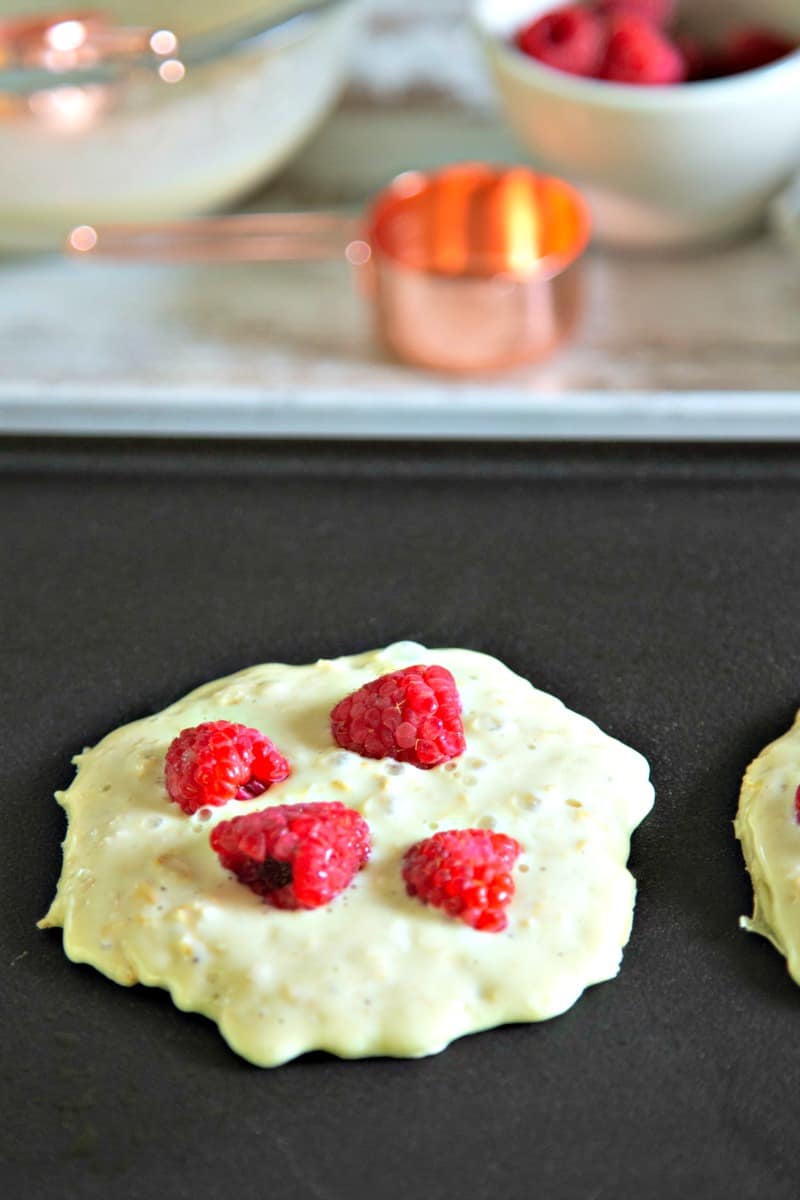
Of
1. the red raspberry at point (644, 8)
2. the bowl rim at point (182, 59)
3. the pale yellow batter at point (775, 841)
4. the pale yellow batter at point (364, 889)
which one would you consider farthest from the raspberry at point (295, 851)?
the red raspberry at point (644, 8)

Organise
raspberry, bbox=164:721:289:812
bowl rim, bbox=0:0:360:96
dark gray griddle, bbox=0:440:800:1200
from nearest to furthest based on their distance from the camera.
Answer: dark gray griddle, bbox=0:440:800:1200 < raspberry, bbox=164:721:289:812 < bowl rim, bbox=0:0:360:96

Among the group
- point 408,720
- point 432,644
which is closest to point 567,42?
point 432,644

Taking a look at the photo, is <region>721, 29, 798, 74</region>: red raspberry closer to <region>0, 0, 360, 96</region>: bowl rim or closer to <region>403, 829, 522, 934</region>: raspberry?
<region>0, 0, 360, 96</region>: bowl rim

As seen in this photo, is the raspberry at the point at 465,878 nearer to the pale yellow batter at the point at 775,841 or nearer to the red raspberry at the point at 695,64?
the pale yellow batter at the point at 775,841

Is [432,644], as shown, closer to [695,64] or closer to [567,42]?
[567,42]

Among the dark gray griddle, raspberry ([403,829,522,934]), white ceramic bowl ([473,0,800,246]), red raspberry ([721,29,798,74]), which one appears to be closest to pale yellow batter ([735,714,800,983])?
the dark gray griddle
